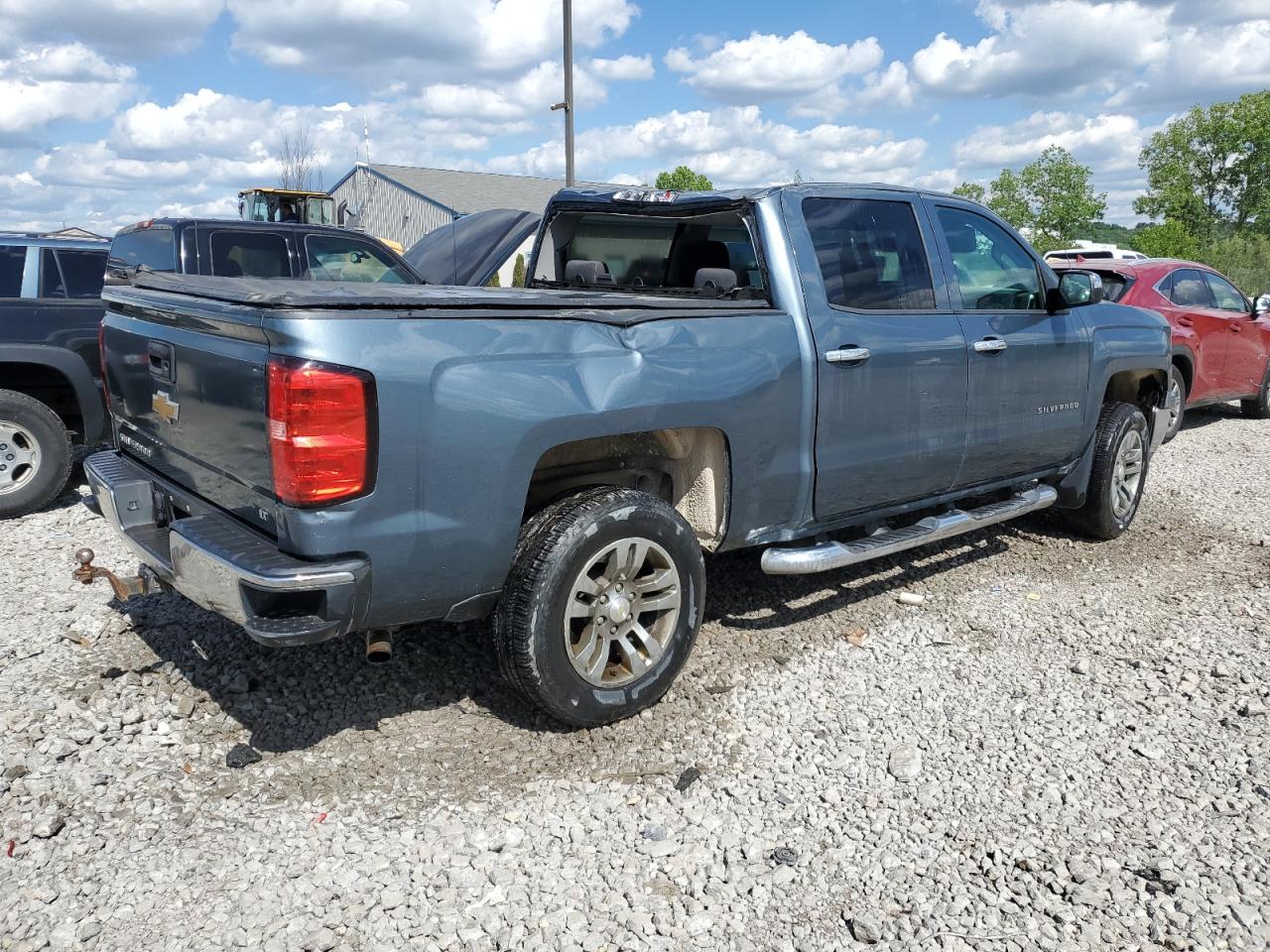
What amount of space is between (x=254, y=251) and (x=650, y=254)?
384 cm

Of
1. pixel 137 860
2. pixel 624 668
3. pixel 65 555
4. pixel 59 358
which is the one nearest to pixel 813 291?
pixel 624 668

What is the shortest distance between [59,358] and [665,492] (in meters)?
4.59

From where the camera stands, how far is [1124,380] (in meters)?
6.14

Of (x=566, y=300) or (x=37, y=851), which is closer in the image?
(x=37, y=851)

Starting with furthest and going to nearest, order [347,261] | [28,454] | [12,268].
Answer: [347,261]
[12,268]
[28,454]

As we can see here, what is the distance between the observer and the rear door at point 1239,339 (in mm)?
9797

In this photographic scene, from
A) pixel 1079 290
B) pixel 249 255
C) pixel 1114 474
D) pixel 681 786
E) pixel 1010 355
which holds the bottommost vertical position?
pixel 681 786

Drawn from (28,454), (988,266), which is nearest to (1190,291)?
(988,266)

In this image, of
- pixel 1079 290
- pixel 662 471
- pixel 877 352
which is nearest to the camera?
pixel 662 471

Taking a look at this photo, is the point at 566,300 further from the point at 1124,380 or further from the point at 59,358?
the point at 59,358

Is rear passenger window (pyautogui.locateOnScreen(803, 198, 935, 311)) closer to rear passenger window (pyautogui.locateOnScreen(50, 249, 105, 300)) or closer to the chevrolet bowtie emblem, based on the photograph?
the chevrolet bowtie emblem

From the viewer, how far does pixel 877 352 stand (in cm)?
418

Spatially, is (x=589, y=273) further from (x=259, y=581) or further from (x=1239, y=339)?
(x=1239, y=339)

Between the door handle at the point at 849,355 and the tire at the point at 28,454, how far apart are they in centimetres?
512
